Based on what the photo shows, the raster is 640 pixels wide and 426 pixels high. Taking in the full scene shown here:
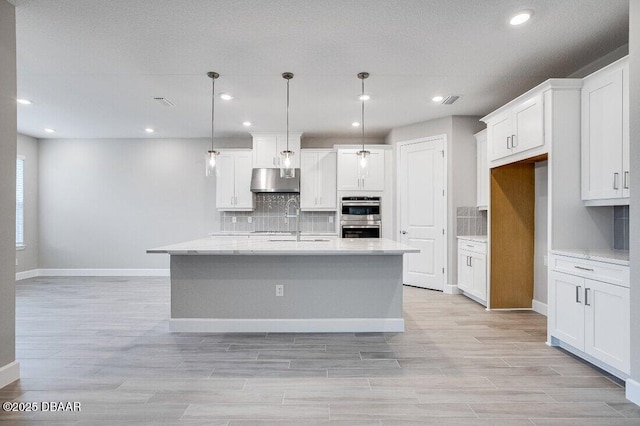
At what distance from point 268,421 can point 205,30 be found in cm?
282

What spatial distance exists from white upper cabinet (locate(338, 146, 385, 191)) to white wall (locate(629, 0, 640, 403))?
387 cm

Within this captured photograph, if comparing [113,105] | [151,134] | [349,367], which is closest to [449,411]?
[349,367]

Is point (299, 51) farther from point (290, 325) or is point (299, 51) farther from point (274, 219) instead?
point (274, 219)

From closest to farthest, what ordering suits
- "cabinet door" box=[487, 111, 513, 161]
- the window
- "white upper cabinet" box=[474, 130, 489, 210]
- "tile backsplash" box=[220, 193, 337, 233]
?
"cabinet door" box=[487, 111, 513, 161], "white upper cabinet" box=[474, 130, 489, 210], the window, "tile backsplash" box=[220, 193, 337, 233]

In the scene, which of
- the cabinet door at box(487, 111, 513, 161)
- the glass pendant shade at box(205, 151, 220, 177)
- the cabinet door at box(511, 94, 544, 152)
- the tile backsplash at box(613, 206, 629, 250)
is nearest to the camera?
the tile backsplash at box(613, 206, 629, 250)

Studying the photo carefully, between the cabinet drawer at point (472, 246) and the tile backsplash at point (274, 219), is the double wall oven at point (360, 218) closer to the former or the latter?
the tile backsplash at point (274, 219)

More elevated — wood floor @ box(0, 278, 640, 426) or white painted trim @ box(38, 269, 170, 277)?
white painted trim @ box(38, 269, 170, 277)

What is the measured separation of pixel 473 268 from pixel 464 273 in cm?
27

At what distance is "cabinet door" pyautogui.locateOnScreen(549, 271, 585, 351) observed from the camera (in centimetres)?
276

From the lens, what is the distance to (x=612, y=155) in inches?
107

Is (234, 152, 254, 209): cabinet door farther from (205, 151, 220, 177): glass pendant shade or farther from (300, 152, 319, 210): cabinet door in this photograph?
(205, 151, 220, 177): glass pendant shade

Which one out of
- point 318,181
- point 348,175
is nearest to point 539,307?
point 348,175

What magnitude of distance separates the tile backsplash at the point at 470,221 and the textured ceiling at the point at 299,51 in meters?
1.43

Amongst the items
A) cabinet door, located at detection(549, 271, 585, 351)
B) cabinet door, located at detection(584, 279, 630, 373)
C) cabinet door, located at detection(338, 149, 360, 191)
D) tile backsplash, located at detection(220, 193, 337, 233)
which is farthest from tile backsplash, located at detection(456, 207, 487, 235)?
cabinet door, located at detection(584, 279, 630, 373)
